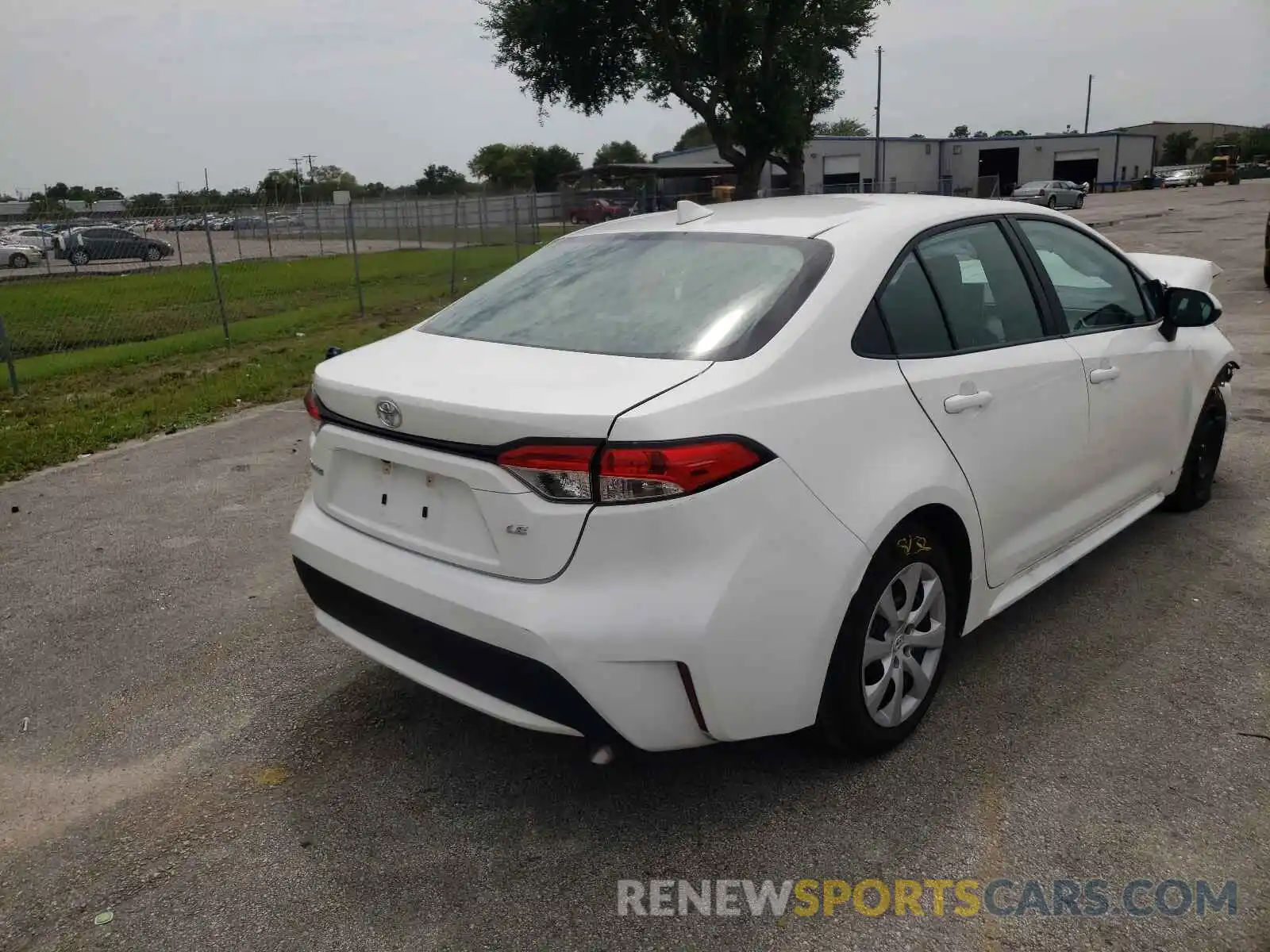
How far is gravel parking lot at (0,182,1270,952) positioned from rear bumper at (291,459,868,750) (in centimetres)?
40

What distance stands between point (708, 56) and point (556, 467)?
3097 centimetres

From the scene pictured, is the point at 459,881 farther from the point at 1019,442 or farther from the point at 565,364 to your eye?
the point at 1019,442

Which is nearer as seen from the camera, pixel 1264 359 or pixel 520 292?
pixel 520 292

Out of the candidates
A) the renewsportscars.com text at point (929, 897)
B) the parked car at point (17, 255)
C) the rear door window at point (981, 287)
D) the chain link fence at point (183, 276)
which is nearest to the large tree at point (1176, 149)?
the chain link fence at point (183, 276)

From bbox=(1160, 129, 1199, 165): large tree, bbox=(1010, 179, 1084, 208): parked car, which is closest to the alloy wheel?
bbox=(1010, 179, 1084, 208): parked car

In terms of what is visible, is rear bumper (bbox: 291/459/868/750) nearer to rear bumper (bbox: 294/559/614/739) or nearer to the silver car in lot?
rear bumper (bbox: 294/559/614/739)

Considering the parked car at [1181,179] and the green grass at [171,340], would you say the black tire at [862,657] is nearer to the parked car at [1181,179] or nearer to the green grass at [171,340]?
the green grass at [171,340]

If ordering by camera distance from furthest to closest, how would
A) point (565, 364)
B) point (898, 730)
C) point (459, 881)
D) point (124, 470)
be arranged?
point (124, 470) < point (898, 730) < point (565, 364) < point (459, 881)

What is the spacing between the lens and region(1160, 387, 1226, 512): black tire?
4.79 m

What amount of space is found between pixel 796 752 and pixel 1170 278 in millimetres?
3891

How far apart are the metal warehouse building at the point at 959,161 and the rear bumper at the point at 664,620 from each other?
41.2 metres

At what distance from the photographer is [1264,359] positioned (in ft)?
28.6

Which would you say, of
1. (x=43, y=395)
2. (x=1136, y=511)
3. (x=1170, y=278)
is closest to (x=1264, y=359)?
(x=1170, y=278)

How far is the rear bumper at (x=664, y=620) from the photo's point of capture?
238 centimetres
